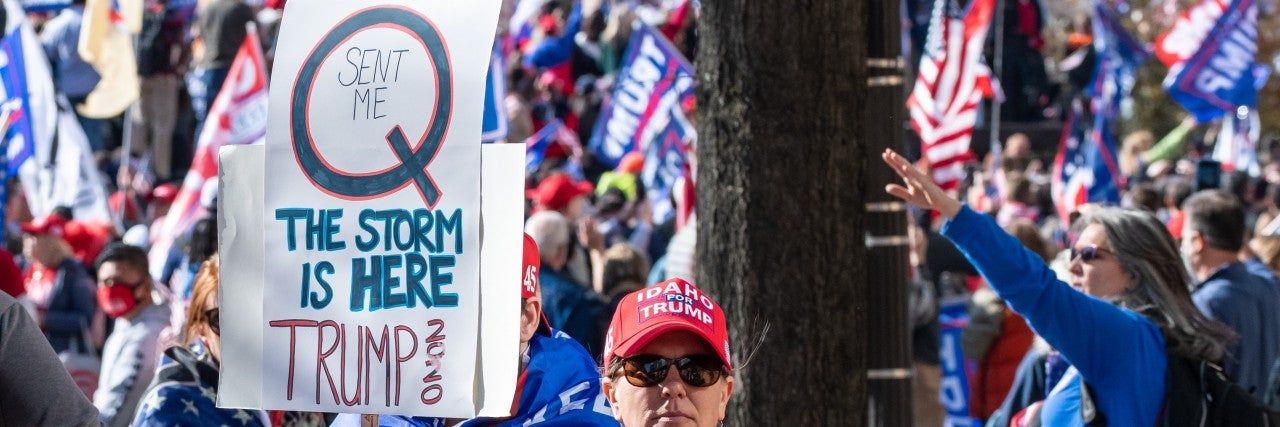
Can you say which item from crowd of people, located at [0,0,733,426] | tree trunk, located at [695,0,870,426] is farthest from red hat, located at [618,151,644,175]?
tree trunk, located at [695,0,870,426]

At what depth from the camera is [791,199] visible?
16.9 ft

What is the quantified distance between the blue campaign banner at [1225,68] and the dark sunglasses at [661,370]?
9814 mm

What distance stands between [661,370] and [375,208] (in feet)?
2.11

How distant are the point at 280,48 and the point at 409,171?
42 centimetres

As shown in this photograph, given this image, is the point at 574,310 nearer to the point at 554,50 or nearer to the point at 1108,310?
the point at 1108,310

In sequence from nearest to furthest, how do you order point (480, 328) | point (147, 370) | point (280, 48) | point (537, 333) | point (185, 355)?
1. point (480, 328)
2. point (280, 48)
3. point (537, 333)
4. point (185, 355)
5. point (147, 370)

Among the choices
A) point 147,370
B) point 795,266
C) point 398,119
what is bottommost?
point 147,370

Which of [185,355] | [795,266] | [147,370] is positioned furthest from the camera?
[147,370]

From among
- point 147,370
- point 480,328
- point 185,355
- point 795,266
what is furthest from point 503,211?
point 147,370

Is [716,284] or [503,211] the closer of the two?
[503,211]

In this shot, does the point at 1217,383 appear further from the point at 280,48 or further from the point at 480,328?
the point at 280,48

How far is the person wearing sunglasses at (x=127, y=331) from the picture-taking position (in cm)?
634

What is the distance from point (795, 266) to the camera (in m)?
5.16

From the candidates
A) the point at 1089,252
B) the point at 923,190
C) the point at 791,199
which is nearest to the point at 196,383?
the point at 791,199
